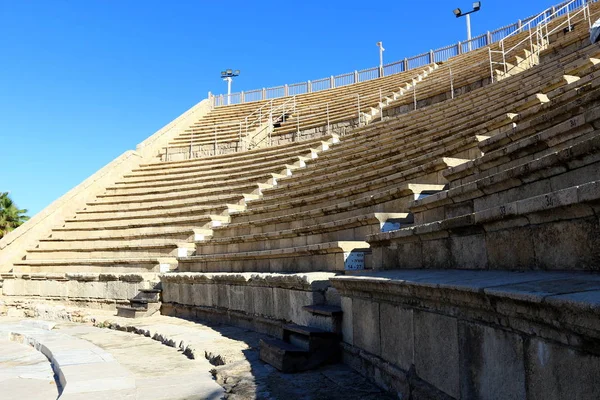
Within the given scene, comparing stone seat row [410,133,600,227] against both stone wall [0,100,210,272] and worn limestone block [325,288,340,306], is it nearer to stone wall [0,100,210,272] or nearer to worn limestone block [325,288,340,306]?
worn limestone block [325,288,340,306]

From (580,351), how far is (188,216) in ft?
41.1

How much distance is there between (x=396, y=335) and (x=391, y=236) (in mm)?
1482

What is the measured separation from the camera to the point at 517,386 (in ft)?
7.86

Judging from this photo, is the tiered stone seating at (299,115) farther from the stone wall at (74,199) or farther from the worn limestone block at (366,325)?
the worn limestone block at (366,325)

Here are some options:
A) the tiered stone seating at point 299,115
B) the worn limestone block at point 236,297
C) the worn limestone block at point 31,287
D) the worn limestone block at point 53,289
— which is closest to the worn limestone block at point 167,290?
the worn limestone block at point 236,297

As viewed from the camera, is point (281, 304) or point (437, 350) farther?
point (281, 304)

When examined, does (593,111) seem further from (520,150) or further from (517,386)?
(517,386)

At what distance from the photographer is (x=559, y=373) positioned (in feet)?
6.93

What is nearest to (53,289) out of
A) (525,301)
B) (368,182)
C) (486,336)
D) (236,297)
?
(236,297)

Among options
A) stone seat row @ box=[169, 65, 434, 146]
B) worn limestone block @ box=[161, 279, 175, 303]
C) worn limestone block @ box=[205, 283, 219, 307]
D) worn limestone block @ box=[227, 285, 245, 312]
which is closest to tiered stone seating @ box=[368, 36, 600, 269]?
worn limestone block @ box=[227, 285, 245, 312]

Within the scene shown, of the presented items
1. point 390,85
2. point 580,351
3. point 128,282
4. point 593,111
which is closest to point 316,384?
point 580,351

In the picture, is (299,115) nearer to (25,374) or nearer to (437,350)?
(25,374)

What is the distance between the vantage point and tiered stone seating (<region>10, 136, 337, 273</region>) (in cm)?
1298

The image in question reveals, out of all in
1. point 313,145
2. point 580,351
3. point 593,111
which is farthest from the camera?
point 313,145
